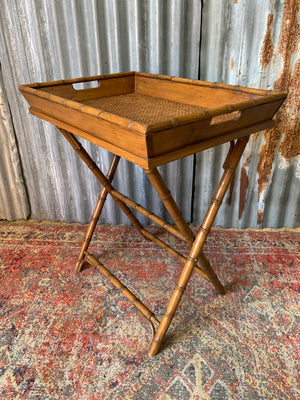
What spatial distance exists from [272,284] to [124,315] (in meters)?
0.87

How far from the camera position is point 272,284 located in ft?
6.01

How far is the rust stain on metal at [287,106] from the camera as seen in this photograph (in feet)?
5.83

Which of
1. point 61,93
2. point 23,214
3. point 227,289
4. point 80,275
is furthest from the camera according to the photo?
point 23,214

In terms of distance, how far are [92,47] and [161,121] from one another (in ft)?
4.24

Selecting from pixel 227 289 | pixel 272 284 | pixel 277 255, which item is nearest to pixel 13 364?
pixel 227 289

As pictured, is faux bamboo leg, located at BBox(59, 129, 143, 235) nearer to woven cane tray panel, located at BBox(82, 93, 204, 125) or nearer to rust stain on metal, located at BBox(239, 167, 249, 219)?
woven cane tray panel, located at BBox(82, 93, 204, 125)

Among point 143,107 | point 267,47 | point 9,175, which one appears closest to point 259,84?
point 267,47

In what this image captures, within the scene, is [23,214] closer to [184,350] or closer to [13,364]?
[13,364]

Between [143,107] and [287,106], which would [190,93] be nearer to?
[143,107]

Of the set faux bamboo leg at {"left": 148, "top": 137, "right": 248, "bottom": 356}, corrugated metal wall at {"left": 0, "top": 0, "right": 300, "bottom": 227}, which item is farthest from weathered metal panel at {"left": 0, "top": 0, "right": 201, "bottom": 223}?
faux bamboo leg at {"left": 148, "top": 137, "right": 248, "bottom": 356}

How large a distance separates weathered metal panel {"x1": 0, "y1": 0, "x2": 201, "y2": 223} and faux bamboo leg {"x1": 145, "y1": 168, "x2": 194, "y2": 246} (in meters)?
0.89

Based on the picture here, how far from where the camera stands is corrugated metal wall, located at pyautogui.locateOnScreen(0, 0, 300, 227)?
1.81 m

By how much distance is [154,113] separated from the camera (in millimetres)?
1395

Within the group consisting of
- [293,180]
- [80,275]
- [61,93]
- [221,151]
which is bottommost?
[80,275]
